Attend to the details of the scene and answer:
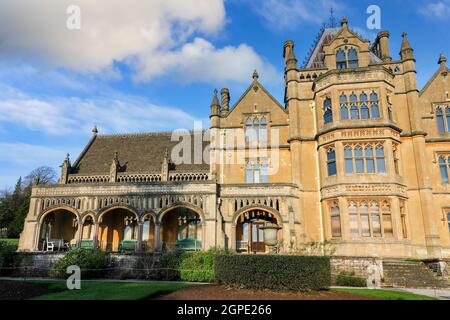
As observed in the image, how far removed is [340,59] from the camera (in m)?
27.3

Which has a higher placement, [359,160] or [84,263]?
[359,160]

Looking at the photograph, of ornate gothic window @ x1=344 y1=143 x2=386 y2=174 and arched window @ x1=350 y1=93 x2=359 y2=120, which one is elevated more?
arched window @ x1=350 y1=93 x2=359 y2=120

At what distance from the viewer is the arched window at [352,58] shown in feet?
88.2

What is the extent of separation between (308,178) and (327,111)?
17.8ft

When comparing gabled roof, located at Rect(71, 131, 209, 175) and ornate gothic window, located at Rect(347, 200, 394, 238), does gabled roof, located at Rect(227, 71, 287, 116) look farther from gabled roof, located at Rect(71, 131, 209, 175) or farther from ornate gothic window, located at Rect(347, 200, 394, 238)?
ornate gothic window, located at Rect(347, 200, 394, 238)

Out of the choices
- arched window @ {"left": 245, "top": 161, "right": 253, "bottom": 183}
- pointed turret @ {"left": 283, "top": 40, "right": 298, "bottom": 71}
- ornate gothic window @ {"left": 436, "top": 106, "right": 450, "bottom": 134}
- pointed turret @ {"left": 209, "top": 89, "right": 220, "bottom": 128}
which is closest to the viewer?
ornate gothic window @ {"left": 436, "top": 106, "right": 450, "bottom": 134}


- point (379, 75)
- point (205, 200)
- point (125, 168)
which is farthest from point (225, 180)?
point (379, 75)

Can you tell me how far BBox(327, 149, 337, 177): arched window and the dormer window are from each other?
7.06 meters

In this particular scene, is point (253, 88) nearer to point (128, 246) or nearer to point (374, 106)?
point (374, 106)

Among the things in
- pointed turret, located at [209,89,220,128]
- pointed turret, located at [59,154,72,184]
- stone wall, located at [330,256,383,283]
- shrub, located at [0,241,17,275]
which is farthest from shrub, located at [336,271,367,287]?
pointed turret, located at [59,154,72,184]

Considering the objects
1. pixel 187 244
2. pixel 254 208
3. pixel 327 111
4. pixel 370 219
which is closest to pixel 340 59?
pixel 327 111

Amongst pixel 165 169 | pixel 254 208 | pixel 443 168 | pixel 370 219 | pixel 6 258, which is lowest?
pixel 6 258

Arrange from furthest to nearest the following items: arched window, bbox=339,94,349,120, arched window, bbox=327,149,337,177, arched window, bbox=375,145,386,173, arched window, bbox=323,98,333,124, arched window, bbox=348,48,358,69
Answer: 1. arched window, bbox=348,48,358,69
2. arched window, bbox=323,98,333,124
3. arched window, bbox=339,94,349,120
4. arched window, bbox=327,149,337,177
5. arched window, bbox=375,145,386,173

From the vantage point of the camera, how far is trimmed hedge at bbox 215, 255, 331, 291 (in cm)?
1234
